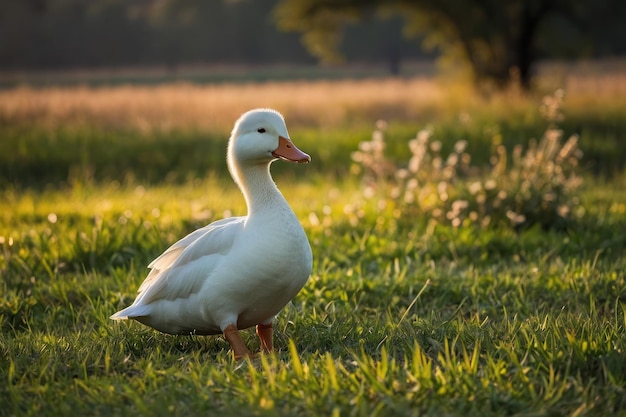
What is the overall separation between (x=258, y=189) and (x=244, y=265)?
1.49ft

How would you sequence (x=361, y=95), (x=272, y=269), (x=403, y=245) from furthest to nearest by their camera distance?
1. (x=361, y=95)
2. (x=403, y=245)
3. (x=272, y=269)

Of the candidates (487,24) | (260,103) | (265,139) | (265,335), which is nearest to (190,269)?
(265,335)

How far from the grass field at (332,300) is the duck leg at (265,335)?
9cm

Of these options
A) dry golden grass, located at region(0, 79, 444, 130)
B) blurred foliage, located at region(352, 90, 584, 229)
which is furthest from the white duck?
dry golden grass, located at region(0, 79, 444, 130)

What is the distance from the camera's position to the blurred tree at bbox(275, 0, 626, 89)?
57.9 feet

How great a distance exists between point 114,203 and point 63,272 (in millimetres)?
2752

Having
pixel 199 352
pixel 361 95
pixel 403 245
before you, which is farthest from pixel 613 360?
pixel 361 95

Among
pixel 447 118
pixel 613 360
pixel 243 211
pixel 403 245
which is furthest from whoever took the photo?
pixel 447 118

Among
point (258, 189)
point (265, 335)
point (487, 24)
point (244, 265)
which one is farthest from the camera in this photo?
point (487, 24)

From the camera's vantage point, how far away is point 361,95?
19.4 metres

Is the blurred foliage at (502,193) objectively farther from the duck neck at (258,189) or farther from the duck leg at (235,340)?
the duck leg at (235,340)

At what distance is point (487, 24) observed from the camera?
1759 centimetres

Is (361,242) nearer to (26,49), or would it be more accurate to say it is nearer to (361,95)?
(361,95)

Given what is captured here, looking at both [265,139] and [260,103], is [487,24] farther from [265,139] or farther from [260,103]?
[265,139]
